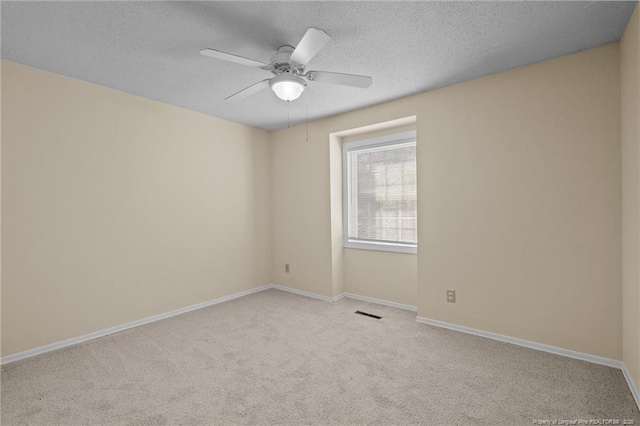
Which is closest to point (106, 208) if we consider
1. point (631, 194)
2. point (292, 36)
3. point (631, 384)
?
point (292, 36)

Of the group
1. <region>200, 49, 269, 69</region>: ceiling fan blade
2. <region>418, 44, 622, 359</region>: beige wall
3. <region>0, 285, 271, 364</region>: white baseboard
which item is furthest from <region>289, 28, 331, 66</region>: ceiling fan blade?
<region>0, 285, 271, 364</region>: white baseboard

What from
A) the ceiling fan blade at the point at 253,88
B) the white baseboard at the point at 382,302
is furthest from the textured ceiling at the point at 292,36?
the white baseboard at the point at 382,302

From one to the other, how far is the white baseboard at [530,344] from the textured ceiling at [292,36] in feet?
7.69

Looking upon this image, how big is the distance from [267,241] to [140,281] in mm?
1848

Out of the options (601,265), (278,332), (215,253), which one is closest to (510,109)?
(601,265)

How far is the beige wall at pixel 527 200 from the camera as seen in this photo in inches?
93.3

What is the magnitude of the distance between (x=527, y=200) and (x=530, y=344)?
4.02 ft

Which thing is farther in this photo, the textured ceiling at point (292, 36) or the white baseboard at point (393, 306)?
the white baseboard at point (393, 306)

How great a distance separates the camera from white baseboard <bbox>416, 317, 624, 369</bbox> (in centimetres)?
238

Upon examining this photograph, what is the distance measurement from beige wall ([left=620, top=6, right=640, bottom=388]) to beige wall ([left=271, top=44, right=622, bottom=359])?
0.35ft

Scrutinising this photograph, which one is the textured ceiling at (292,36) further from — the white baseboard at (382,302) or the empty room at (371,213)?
the white baseboard at (382,302)

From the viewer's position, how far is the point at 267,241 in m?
4.82

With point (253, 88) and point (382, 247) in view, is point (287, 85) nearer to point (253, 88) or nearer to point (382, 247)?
point (253, 88)

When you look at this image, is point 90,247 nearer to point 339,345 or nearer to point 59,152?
point 59,152
